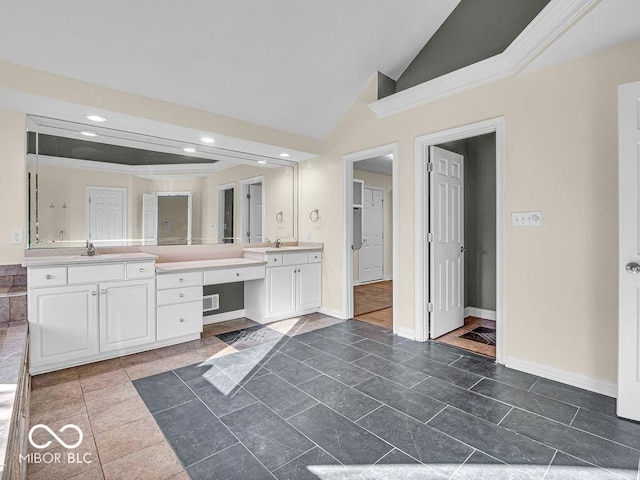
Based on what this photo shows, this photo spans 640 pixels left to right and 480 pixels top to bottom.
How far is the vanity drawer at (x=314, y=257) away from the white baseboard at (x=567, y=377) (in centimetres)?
247

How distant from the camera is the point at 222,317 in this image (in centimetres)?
414

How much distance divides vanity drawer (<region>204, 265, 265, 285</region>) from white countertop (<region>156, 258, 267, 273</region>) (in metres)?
0.05

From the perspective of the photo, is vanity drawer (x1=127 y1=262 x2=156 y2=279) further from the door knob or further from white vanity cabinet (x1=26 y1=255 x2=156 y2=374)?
the door knob

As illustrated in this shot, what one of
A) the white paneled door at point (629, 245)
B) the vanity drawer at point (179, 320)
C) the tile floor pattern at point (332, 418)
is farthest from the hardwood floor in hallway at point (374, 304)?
the white paneled door at point (629, 245)

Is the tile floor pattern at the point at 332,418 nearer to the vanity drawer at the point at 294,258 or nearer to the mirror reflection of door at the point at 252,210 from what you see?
the vanity drawer at the point at 294,258

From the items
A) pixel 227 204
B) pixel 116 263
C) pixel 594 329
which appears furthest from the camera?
pixel 227 204

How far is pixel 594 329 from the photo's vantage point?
7.71 ft

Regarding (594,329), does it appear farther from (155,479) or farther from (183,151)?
(183,151)

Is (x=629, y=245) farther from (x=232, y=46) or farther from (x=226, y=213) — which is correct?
(x=226, y=213)

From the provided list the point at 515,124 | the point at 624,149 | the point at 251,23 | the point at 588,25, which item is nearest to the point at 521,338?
the point at 624,149

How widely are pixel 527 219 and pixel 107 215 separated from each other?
3775mm

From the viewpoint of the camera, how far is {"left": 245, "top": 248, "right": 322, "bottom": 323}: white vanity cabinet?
13.3 feet

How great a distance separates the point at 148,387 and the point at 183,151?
2523mm

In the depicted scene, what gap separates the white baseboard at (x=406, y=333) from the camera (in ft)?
11.5
